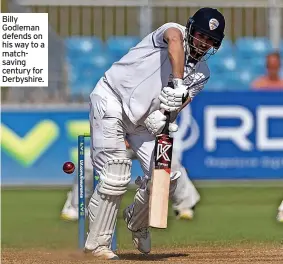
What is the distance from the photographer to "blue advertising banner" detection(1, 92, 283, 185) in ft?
51.1

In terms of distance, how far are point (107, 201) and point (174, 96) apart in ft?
3.62

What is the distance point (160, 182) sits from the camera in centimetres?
788

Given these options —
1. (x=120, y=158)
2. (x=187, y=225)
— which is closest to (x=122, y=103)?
(x=120, y=158)

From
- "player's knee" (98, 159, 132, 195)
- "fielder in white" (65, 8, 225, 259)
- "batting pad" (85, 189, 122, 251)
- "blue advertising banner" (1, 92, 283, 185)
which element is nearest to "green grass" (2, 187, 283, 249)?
"blue advertising banner" (1, 92, 283, 185)

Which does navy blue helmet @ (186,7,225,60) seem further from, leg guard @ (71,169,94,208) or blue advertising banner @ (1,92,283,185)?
blue advertising banner @ (1,92,283,185)

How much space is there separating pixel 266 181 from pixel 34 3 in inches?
194

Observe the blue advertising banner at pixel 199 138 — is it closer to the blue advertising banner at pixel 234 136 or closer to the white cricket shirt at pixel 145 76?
the blue advertising banner at pixel 234 136

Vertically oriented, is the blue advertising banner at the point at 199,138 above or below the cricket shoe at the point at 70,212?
above

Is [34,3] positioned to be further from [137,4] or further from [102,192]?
[102,192]

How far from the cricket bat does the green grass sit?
1988 mm

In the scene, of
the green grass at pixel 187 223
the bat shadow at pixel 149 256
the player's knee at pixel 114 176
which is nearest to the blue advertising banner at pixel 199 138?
the green grass at pixel 187 223

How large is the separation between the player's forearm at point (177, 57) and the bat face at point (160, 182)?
450 mm

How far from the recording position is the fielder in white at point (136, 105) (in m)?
7.99

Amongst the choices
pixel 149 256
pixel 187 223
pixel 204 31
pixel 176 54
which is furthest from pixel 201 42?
pixel 187 223
